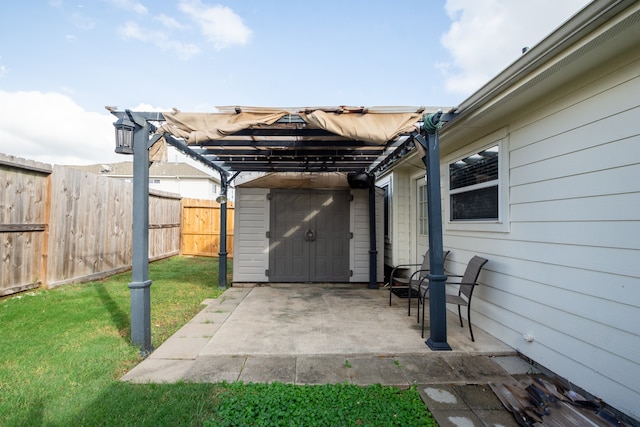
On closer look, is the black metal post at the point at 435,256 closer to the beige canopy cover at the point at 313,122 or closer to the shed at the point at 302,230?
the beige canopy cover at the point at 313,122

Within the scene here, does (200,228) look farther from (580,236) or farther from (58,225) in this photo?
(580,236)

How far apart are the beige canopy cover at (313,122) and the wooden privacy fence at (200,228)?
742 centimetres

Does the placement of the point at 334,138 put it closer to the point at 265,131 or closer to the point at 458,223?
the point at 265,131

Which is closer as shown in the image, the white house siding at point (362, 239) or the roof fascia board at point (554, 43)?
the roof fascia board at point (554, 43)

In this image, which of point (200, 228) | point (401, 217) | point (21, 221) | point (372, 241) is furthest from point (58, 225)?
point (401, 217)

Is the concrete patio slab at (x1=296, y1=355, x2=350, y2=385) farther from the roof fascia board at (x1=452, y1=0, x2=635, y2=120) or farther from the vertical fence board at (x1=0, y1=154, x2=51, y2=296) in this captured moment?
the vertical fence board at (x1=0, y1=154, x2=51, y2=296)

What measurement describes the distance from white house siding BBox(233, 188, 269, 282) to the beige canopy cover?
3.02 metres

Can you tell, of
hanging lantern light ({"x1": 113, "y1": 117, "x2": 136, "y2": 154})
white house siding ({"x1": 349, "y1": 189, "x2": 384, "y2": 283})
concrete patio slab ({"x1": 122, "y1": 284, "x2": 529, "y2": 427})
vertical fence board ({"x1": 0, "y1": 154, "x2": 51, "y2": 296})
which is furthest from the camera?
white house siding ({"x1": 349, "y1": 189, "x2": 384, "y2": 283})

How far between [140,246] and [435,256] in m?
2.90

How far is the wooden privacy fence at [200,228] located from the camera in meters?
9.84

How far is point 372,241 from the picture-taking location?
567 cm

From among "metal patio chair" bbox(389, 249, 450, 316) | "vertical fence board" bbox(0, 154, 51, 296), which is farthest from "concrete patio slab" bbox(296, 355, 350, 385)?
"vertical fence board" bbox(0, 154, 51, 296)

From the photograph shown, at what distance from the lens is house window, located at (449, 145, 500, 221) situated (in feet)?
10.1

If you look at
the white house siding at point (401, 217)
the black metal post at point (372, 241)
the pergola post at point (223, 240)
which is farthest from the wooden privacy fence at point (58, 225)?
the white house siding at point (401, 217)
